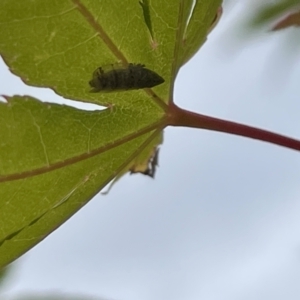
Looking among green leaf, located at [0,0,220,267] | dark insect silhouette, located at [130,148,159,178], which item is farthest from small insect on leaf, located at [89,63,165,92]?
dark insect silhouette, located at [130,148,159,178]

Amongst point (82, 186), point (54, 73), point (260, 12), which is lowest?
point (82, 186)

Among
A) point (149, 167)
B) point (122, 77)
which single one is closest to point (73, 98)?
point (122, 77)

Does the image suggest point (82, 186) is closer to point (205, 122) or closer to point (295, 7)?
point (205, 122)

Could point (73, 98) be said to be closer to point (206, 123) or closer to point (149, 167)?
point (206, 123)

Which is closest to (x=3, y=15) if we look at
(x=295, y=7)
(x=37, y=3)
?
(x=37, y=3)

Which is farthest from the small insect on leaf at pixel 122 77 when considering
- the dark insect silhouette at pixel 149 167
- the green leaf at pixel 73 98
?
the dark insect silhouette at pixel 149 167

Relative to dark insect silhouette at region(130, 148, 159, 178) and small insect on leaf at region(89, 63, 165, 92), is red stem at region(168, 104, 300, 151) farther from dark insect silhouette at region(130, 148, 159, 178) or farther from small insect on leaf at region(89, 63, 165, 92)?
dark insect silhouette at region(130, 148, 159, 178)

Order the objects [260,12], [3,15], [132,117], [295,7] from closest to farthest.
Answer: [3,15] < [132,117] < [295,7] < [260,12]

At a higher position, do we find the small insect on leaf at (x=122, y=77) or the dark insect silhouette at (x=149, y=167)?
the small insect on leaf at (x=122, y=77)

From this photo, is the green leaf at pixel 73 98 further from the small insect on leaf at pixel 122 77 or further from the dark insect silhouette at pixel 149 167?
the dark insect silhouette at pixel 149 167
